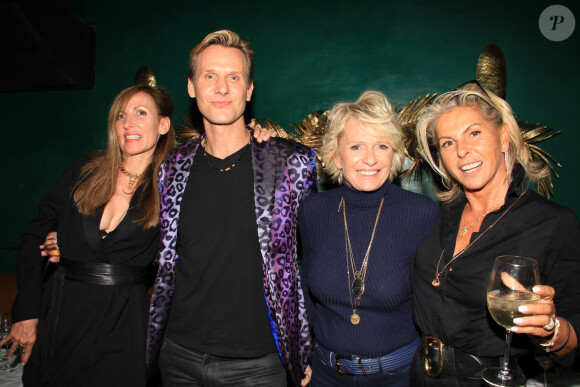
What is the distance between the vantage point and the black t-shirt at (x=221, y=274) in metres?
1.60

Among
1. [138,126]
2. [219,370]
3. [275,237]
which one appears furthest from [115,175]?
[219,370]

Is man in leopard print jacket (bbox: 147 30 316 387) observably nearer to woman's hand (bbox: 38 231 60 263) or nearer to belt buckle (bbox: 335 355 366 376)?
belt buckle (bbox: 335 355 366 376)

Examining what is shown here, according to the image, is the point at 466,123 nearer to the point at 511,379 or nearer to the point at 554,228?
the point at 554,228

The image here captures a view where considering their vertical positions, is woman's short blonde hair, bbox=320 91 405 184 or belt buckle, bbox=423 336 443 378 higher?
woman's short blonde hair, bbox=320 91 405 184

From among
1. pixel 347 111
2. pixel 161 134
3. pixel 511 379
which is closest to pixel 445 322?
pixel 511 379

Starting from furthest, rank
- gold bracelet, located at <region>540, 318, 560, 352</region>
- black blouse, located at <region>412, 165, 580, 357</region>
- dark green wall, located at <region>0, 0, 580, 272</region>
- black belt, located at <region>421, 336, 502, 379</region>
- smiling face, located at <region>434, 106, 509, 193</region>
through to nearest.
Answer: dark green wall, located at <region>0, 0, 580, 272</region>
smiling face, located at <region>434, 106, 509, 193</region>
black belt, located at <region>421, 336, 502, 379</region>
black blouse, located at <region>412, 165, 580, 357</region>
gold bracelet, located at <region>540, 318, 560, 352</region>

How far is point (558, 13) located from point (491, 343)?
2.55 meters

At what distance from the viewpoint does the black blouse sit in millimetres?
1235

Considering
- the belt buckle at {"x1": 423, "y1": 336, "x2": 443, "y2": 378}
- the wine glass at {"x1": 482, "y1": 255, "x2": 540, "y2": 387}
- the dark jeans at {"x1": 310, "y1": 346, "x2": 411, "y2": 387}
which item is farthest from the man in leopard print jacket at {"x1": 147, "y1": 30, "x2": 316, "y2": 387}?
the wine glass at {"x1": 482, "y1": 255, "x2": 540, "y2": 387}

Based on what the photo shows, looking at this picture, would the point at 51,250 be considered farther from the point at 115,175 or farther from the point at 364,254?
the point at 364,254

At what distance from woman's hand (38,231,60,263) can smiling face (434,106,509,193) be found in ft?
6.18

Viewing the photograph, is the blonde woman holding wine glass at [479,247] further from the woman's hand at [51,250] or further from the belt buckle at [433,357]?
the woman's hand at [51,250]

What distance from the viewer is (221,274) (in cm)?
162

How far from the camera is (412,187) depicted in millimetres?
2947
